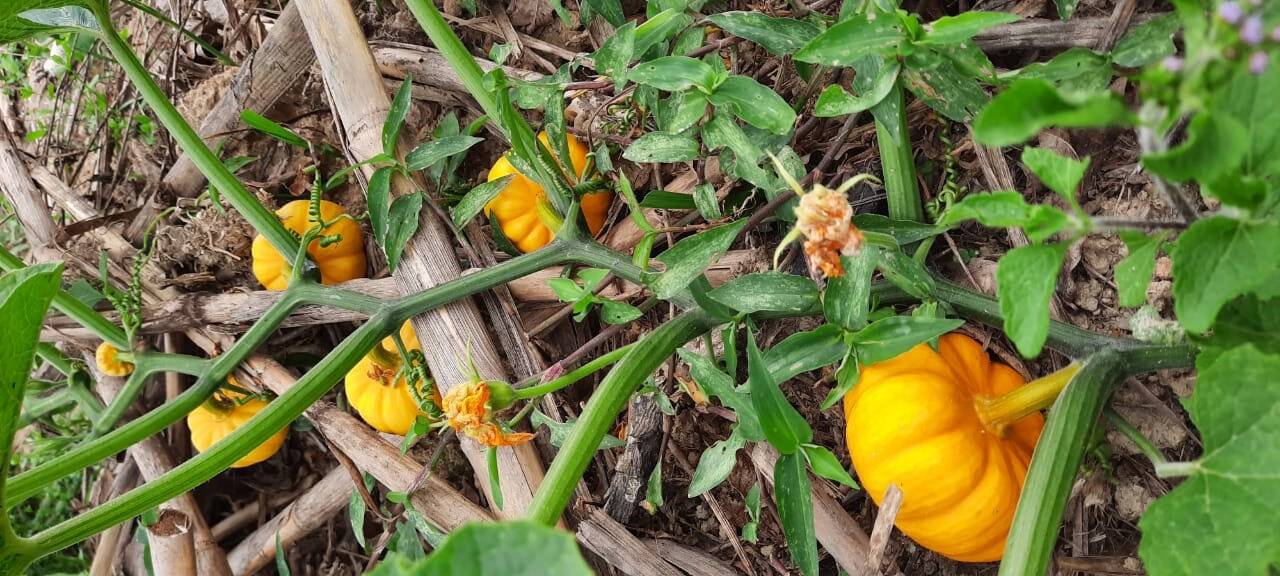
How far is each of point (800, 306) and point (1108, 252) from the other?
606 mm

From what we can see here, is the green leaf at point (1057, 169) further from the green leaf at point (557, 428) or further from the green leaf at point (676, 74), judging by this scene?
the green leaf at point (557, 428)

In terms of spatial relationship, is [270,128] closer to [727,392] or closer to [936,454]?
[727,392]

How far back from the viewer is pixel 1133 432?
1.37 meters

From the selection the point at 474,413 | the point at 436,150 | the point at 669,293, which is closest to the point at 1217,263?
the point at 669,293

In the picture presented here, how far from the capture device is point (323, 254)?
2.03 metres

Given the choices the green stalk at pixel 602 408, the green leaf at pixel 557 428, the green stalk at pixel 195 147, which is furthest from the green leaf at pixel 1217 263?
the green stalk at pixel 195 147

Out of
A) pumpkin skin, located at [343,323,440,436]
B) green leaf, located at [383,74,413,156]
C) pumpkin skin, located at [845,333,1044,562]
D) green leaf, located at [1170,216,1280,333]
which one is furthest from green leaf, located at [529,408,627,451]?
green leaf, located at [1170,216,1280,333]

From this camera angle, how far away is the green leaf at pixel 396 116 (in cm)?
177

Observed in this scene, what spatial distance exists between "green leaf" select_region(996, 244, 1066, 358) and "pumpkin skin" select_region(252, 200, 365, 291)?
1.55m

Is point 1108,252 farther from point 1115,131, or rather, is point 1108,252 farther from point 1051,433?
point 1051,433

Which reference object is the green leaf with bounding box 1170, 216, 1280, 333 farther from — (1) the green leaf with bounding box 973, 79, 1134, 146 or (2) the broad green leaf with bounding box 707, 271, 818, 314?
(2) the broad green leaf with bounding box 707, 271, 818, 314

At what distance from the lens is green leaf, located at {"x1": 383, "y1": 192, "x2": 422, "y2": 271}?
177 cm

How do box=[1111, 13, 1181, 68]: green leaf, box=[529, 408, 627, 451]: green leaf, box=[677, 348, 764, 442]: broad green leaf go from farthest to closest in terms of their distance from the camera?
box=[529, 408, 627, 451]: green leaf → box=[677, 348, 764, 442]: broad green leaf → box=[1111, 13, 1181, 68]: green leaf

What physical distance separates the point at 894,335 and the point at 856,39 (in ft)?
1.43
